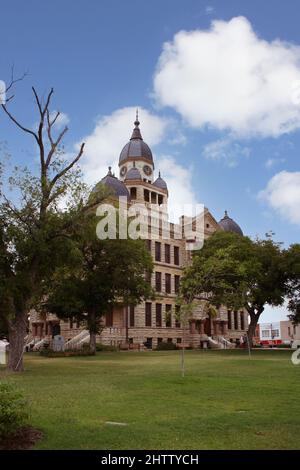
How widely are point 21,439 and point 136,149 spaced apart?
214 feet

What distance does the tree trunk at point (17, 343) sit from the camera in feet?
80.0

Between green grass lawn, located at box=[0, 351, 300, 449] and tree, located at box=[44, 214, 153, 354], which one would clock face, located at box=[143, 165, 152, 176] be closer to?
tree, located at box=[44, 214, 153, 354]

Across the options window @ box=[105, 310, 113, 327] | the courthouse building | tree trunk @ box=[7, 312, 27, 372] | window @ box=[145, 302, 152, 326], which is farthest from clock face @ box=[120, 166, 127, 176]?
tree trunk @ box=[7, 312, 27, 372]

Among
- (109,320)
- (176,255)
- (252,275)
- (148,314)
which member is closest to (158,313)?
(148,314)

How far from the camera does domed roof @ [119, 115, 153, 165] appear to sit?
72312 mm

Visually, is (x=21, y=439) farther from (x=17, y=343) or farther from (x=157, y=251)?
(x=157, y=251)

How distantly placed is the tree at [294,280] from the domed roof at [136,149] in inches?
1318

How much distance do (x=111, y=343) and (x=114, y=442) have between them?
149ft

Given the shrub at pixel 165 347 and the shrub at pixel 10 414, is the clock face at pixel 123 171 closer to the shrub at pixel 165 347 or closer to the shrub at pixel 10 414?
the shrub at pixel 165 347

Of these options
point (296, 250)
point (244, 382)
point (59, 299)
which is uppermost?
point (296, 250)

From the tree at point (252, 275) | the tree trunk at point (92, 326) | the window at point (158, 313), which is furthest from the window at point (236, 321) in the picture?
the tree trunk at point (92, 326)

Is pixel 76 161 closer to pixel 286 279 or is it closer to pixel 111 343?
pixel 286 279
